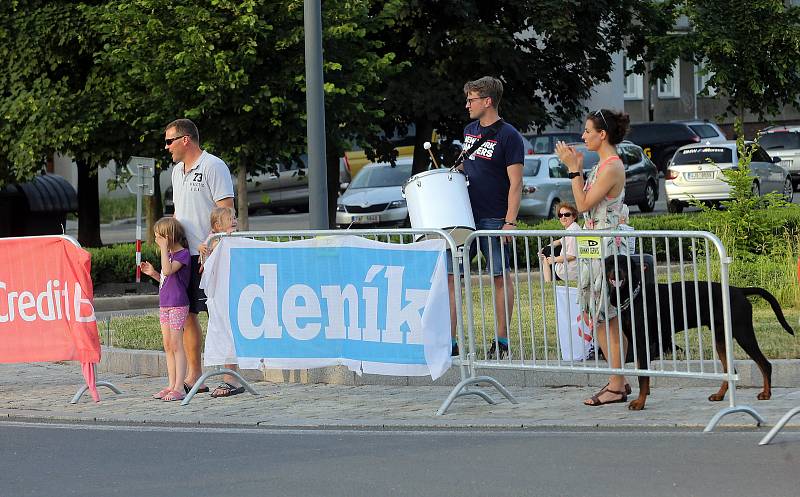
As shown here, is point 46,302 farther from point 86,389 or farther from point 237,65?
point 237,65

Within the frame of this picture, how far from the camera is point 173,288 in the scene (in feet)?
34.7

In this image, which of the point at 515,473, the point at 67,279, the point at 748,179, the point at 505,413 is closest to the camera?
the point at 515,473

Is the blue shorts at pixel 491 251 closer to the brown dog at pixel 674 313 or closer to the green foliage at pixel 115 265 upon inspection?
the brown dog at pixel 674 313

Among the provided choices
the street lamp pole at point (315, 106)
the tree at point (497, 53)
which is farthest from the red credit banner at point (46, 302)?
the tree at point (497, 53)

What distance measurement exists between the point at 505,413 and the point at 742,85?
21.9 metres

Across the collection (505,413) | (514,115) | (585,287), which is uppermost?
(514,115)

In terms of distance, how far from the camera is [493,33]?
26406 millimetres

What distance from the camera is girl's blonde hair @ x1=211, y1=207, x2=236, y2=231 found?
10555mm

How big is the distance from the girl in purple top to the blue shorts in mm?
1860

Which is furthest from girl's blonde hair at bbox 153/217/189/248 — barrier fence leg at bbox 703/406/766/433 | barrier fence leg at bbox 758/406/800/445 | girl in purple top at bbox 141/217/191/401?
barrier fence leg at bbox 758/406/800/445

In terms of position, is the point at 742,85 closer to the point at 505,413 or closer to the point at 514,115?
the point at 514,115

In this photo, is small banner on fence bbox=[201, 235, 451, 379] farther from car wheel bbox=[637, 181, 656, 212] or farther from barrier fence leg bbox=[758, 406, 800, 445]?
car wheel bbox=[637, 181, 656, 212]

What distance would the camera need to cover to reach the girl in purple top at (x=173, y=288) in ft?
34.6

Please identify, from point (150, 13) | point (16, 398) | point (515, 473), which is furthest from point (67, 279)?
point (150, 13)
